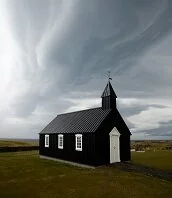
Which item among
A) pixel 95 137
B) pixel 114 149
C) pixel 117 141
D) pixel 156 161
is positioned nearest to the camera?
pixel 95 137

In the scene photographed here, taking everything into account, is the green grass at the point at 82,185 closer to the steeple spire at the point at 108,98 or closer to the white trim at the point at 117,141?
the white trim at the point at 117,141

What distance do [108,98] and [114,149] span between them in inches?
235

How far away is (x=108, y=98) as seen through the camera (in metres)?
29.0

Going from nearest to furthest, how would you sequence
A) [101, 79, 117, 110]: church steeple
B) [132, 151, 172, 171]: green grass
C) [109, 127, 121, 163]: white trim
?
1. [132, 151, 172, 171]: green grass
2. [109, 127, 121, 163]: white trim
3. [101, 79, 117, 110]: church steeple

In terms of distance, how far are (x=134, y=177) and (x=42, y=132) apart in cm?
2106

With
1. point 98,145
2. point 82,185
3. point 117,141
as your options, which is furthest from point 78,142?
point 82,185

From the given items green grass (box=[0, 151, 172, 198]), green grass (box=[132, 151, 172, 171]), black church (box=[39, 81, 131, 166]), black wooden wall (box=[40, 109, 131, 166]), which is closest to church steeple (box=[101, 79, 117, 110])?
black church (box=[39, 81, 131, 166])

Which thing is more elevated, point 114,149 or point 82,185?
point 114,149

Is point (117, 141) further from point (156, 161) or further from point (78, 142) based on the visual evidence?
point (156, 161)

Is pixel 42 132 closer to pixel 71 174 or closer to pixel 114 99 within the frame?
pixel 114 99

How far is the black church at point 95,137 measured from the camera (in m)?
25.9

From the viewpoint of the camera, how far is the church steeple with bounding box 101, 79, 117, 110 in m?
28.8

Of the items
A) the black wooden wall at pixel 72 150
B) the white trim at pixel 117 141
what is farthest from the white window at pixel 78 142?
the white trim at pixel 117 141

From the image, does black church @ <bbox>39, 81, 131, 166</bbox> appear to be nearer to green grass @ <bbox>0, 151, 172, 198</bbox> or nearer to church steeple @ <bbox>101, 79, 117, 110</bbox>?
church steeple @ <bbox>101, 79, 117, 110</bbox>
